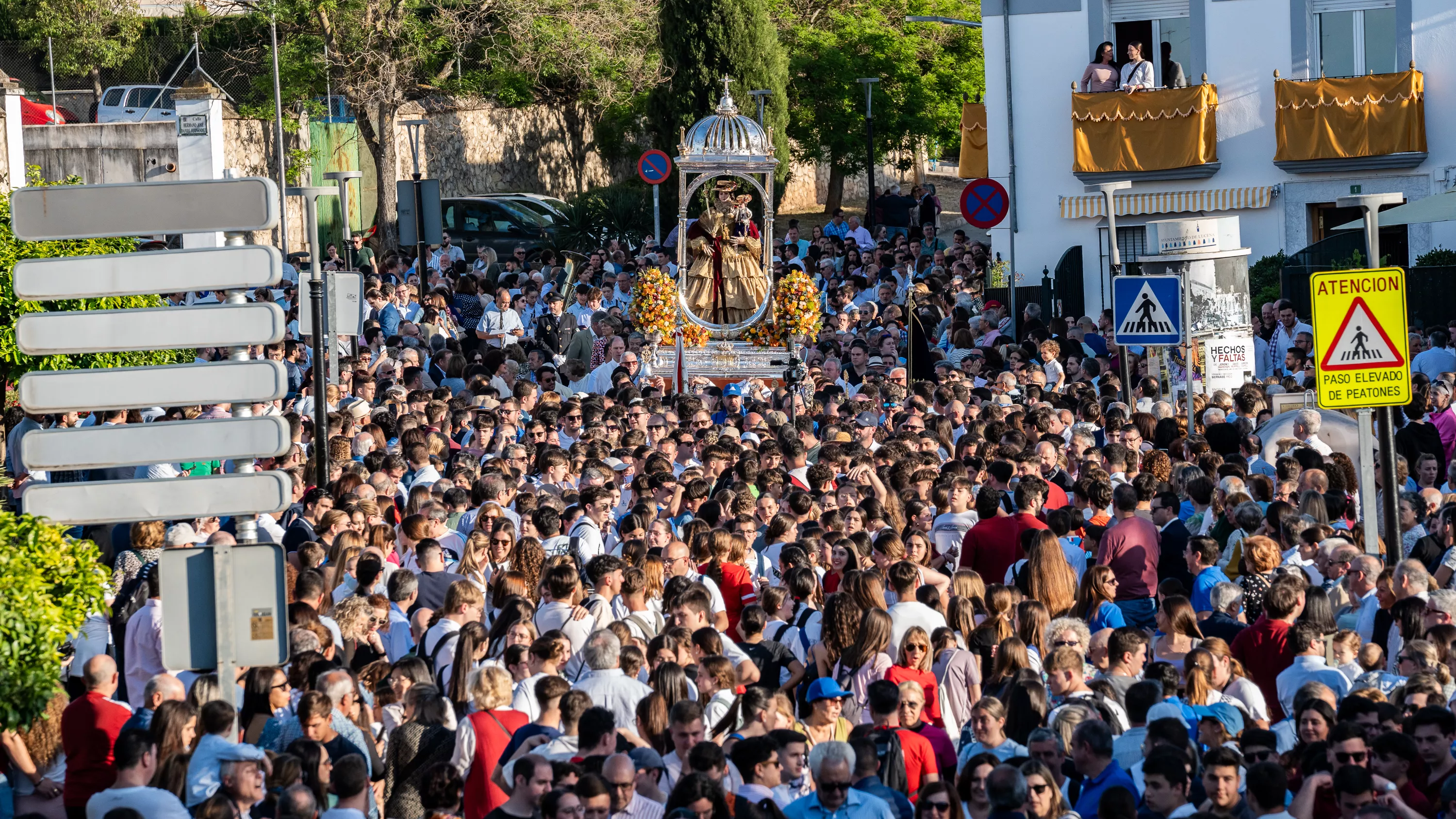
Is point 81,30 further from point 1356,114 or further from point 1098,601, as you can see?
point 1098,601

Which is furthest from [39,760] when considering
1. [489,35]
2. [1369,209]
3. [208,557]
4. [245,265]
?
[489,35]

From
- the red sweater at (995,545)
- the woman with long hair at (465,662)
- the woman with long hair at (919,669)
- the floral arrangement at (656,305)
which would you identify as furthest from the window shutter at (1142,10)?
the woman with long hair at (465,662)

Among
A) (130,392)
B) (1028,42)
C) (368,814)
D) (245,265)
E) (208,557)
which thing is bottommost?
(368,814)

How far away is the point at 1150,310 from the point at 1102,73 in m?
13.2

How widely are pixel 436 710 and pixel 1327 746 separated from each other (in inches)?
134

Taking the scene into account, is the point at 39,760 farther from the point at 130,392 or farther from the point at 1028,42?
the point at 1028,42

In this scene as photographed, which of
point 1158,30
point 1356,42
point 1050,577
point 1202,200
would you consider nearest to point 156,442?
point 1050,577

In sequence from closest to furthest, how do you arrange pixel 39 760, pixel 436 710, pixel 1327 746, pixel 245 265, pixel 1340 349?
pixel 1327 746
pixel 245 265
pixel 436 710
pixel 39 760
pixel 1340 349

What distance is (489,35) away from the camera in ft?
112

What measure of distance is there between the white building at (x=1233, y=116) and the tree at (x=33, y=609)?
19.7 meters

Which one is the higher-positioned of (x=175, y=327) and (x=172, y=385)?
(x=175, y=327)

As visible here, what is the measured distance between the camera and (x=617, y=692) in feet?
25.7

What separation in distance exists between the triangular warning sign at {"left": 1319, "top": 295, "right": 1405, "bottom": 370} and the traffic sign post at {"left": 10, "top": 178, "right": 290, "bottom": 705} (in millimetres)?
5329

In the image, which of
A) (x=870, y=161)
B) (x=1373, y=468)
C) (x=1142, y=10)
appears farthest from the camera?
(x=870, y=161)
